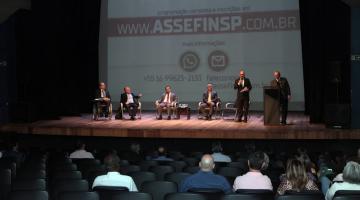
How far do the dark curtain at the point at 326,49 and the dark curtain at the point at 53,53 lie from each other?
6.52 meters

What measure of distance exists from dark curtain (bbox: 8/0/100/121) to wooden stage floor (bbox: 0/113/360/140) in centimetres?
129

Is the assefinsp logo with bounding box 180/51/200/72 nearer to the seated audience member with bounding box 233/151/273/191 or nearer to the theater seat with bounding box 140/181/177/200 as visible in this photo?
the seated audience member with bounding box 233/151/273/191

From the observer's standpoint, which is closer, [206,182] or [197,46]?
[206,182]

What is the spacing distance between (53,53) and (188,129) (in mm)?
5259

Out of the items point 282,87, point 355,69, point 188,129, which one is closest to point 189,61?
point 282,87

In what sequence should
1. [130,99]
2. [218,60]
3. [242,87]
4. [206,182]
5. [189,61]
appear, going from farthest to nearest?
1. [189,61]
2. [218,60]
3. [130,99]
4. [242,87]
5. [206,182]

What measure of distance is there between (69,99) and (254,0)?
234 inches

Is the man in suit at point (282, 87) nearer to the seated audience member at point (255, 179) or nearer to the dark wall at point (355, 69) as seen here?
the dark wall at point (355, 69)

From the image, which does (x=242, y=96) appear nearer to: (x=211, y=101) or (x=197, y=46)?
(x=211, y=101)

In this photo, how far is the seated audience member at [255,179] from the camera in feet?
16.2

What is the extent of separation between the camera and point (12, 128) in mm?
12625

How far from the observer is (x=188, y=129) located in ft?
37.0

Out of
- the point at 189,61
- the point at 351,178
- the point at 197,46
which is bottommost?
the point at 351,178

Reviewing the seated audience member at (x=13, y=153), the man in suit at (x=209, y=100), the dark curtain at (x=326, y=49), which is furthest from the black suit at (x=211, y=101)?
the seated audience member at (x=13, y=153)
